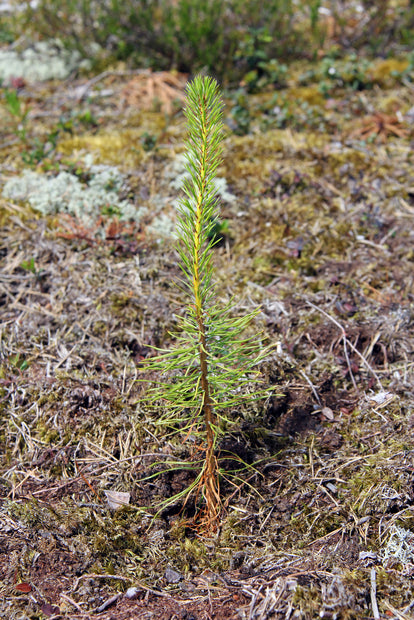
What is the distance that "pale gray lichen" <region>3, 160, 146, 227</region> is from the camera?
3838 mm

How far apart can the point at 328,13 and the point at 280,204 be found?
3999 mm

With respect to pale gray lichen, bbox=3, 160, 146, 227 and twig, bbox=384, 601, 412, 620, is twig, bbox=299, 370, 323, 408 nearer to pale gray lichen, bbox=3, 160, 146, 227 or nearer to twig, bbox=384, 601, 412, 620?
twig, bbox=384, 601, 412, 620

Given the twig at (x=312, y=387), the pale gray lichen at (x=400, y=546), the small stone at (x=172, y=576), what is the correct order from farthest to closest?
the twig at (x=312, y=387) → the small stone at (x=172, y=576) → the pale gray lichen at (x=400, y=546)

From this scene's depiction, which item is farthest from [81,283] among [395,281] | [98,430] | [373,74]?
[373,74]

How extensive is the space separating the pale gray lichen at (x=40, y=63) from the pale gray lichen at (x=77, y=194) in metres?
2.38

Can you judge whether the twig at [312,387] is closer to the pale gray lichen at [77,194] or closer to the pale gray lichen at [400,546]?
the pale gray lichen at [400,546]

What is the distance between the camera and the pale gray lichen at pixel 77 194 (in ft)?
12.6

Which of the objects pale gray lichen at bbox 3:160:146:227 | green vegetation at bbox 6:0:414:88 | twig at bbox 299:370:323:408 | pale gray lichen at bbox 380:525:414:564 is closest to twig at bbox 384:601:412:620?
pale gray lichen at bbox 380:525:414:564

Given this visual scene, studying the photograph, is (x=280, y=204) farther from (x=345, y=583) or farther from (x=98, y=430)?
(x=345, y=583)

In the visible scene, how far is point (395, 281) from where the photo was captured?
3441 millimetres

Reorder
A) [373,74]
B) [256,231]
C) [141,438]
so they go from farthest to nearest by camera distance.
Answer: [373,74], [256,231], [141,438]

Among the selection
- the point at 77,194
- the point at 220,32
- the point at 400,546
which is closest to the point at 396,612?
the point at 400,546

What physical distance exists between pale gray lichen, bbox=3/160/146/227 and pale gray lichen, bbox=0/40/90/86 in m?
2.38

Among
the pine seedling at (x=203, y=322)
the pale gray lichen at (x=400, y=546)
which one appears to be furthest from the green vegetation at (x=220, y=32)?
the pale gray lichen at (x=400, y=546)
